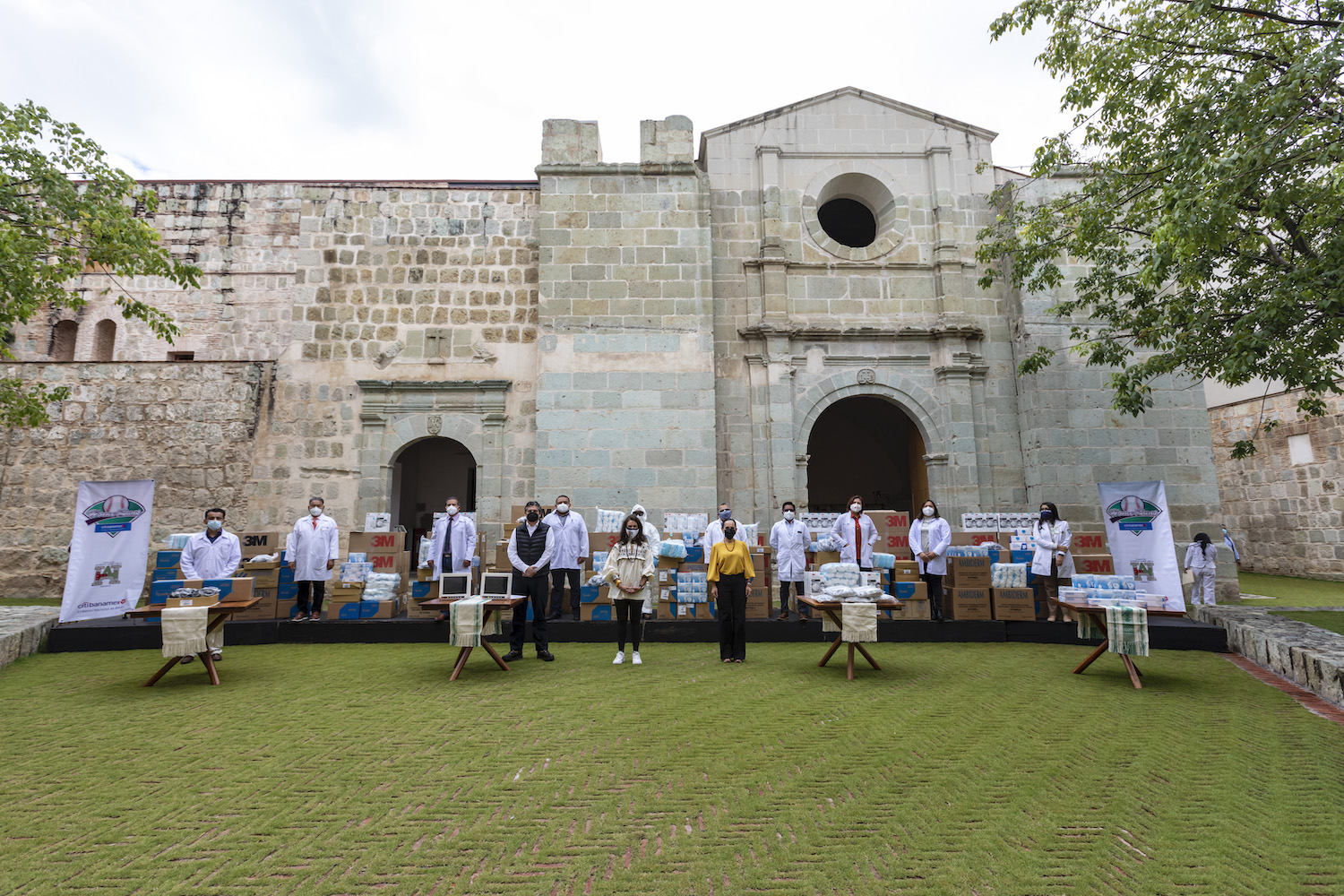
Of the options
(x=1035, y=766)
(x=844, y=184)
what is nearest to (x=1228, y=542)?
(x=844, y=184)

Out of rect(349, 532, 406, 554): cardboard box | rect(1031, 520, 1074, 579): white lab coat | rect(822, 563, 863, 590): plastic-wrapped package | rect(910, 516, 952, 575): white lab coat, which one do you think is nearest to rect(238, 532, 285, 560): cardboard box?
rect(349, 532, 406, 554): cardboard box

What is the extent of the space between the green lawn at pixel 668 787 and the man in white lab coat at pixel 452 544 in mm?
2849

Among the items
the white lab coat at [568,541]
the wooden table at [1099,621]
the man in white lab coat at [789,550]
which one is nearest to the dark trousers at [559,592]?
A: the white lab coat at [568,541]

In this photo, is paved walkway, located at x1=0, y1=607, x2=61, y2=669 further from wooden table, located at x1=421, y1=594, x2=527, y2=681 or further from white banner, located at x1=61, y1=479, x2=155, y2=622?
wooden table, located at x1=421, y1=594, x2=527, y2=681

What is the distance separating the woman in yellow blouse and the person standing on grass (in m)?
0.78

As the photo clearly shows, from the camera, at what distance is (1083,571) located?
31.0ft

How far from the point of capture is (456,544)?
9125 millimetres

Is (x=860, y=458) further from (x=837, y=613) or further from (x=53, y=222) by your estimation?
(x=53, y=222)

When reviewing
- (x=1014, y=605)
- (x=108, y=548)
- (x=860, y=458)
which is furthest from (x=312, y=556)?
(x=860, y=458)

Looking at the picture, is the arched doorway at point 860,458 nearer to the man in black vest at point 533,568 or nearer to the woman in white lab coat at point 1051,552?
the woman in white lab coat at point 1051,552

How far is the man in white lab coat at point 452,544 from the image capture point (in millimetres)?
9109

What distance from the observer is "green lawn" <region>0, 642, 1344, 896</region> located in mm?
2893

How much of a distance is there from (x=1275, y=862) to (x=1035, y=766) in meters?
1.21

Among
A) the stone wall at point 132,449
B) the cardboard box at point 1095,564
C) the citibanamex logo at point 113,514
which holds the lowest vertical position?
the cardboard box at point 1095,564
